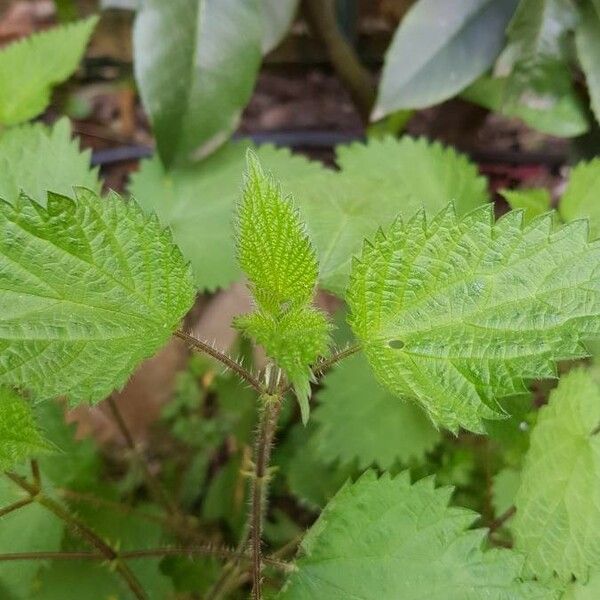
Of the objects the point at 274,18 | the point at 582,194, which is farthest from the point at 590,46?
the point at 274,18

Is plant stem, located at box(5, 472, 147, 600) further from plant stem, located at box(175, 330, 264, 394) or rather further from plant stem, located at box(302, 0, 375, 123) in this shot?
plant stem, located at box(302, 0, 375, 123)

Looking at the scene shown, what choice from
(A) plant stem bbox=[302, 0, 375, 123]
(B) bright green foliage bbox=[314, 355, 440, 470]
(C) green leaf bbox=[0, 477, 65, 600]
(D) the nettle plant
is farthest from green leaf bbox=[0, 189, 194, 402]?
(A) plant stem bbox=[302, 0, 375, 123]

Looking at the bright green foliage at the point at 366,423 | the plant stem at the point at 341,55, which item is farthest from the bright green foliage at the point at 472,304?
the plant stem at the point at 341,55

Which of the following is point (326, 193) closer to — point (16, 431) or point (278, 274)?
point (278, 274)

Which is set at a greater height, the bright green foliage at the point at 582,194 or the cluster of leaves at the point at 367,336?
the bright green foliage at the point at 582,194

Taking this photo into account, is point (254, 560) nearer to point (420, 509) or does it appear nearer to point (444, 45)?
point (420, 509)

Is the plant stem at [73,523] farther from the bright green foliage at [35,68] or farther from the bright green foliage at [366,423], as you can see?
the bright green foliage at [35,68]
